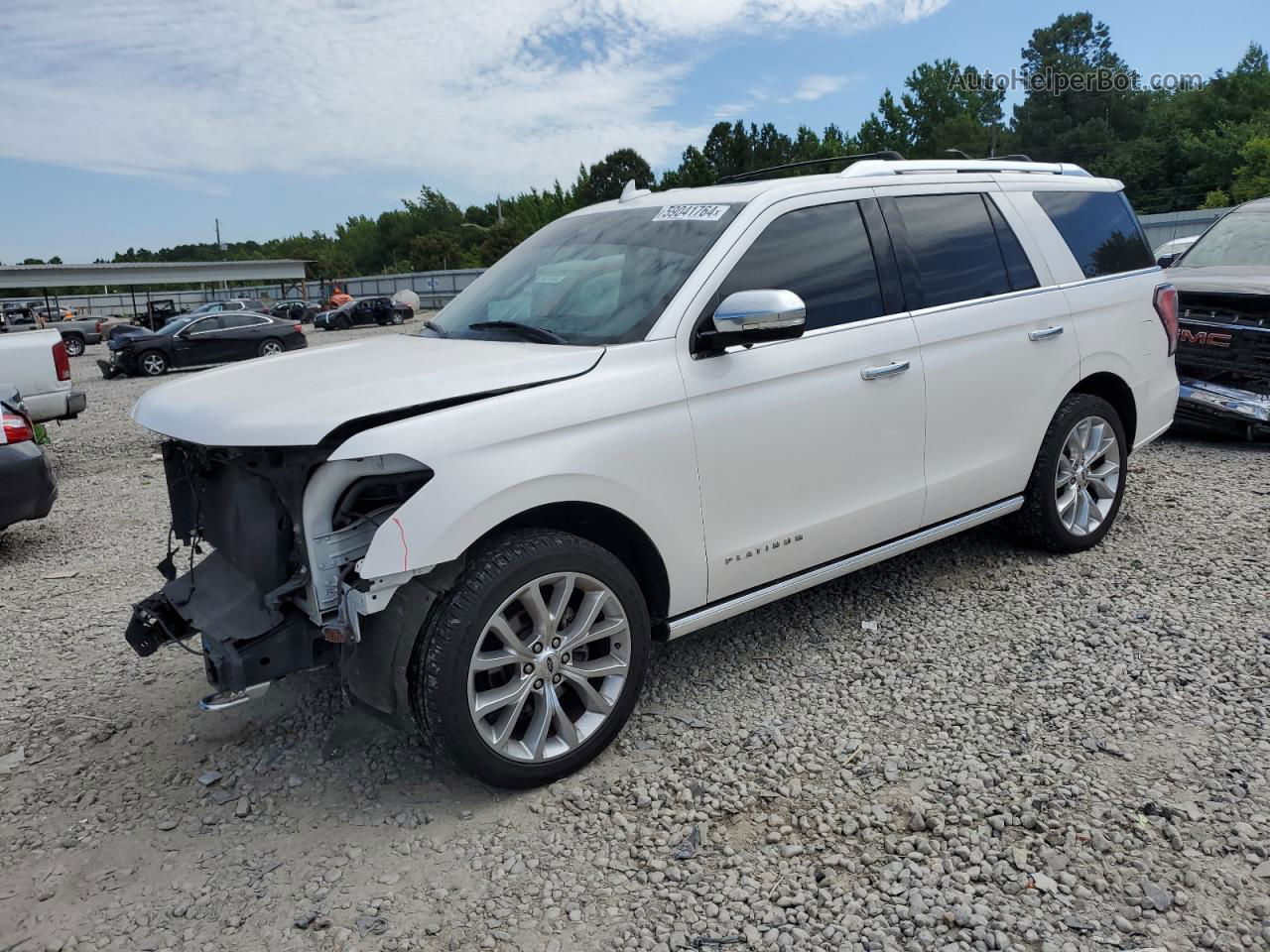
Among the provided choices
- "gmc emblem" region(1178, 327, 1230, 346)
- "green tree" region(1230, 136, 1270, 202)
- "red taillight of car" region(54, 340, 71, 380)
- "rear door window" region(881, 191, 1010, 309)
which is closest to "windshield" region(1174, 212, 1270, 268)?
"gmc emblem" region(1178, 327, 1230, 346)

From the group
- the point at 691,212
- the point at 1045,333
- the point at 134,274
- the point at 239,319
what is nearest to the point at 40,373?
the point at 691,212

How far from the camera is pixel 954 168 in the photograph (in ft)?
15.0

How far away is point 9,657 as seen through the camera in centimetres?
457

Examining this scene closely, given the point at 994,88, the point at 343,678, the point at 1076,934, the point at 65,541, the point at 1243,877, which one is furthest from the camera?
the point at 994,88

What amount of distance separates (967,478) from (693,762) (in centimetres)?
192

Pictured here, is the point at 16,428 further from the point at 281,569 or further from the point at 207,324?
the point at 207,324

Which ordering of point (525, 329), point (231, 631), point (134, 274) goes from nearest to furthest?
point (231, 631), point (525, 329), point (134, 274)

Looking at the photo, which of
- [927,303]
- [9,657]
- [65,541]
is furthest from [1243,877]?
[65,541]

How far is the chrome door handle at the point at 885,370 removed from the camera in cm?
381

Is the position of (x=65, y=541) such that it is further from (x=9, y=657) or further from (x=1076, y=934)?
(x=1076, y=934)

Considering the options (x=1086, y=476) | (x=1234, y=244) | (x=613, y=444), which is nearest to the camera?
(x=613, y=444)

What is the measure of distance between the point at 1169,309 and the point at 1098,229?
0.68 metres

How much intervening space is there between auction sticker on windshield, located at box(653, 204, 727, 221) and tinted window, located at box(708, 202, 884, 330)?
0.67 ft

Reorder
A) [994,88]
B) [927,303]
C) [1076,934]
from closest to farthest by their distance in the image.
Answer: [1076,934]
[927,303]
[994,88]
